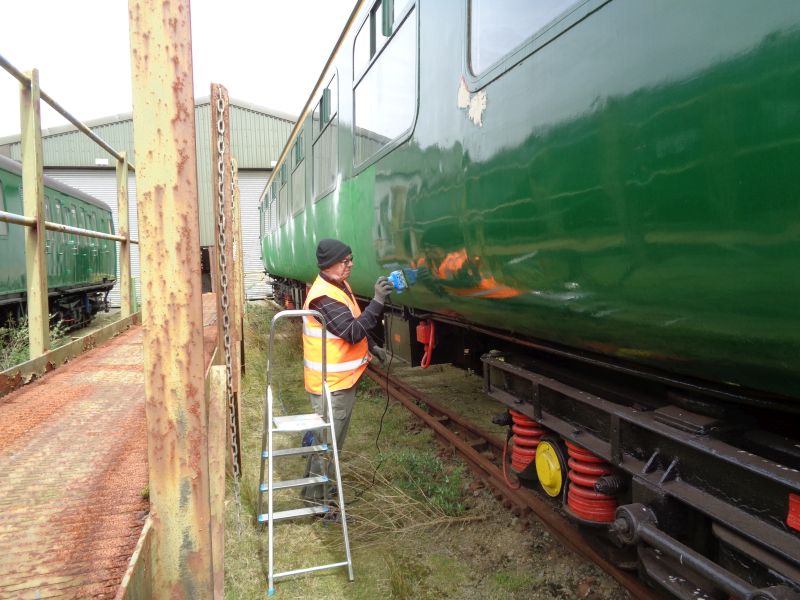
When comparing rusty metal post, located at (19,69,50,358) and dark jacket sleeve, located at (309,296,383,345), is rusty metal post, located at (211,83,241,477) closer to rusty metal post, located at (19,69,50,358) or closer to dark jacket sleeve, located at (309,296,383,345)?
dark jacket sleeve, located at (309,296,383,345)

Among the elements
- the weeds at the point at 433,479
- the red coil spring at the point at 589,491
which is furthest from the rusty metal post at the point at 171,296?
the weeds at the point at 433,479

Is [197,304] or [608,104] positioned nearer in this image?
[608,104]

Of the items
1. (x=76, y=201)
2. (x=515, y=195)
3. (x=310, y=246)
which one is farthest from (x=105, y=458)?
(x=76, y=201)

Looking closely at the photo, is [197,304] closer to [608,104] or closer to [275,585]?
[608,104]

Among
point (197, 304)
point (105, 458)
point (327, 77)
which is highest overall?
point (327, 77)

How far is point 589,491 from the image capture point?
8.17ft

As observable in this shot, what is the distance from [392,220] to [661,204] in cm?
239

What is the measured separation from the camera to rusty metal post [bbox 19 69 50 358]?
3.97m

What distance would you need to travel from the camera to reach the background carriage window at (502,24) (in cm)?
216

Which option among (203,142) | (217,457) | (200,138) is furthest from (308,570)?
(203,142)

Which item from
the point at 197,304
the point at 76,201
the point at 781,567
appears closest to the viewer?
the point at 781,567

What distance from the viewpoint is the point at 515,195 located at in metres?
2.31

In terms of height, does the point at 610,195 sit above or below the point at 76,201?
below

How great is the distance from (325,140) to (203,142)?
19562mm
